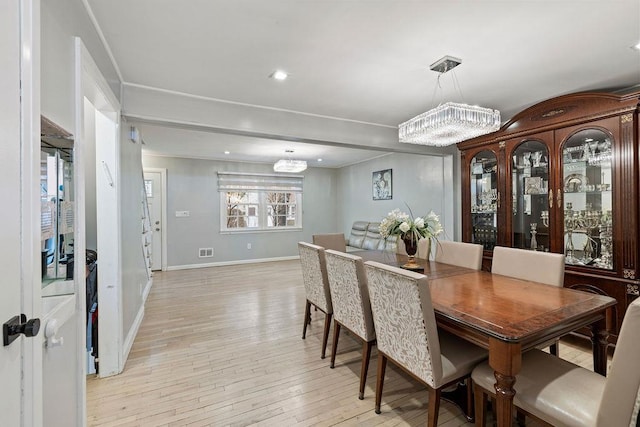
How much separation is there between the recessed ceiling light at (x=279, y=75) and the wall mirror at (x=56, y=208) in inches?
58.6

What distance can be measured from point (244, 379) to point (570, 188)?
11.2ft

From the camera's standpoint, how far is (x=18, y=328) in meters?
0.81

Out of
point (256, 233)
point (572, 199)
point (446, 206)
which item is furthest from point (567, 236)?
point (256, 233)

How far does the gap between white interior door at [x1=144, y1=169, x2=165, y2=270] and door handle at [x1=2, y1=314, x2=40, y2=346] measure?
17.9 feet

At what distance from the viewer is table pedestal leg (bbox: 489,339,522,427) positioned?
1230 mm

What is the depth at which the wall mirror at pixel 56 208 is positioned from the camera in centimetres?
112

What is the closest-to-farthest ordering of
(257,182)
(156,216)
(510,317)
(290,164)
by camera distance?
(510,317), (290,164), (156,216), (257,182)

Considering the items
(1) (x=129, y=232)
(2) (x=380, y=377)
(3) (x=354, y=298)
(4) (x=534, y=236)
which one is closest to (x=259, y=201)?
(1) (x=129, y=232)

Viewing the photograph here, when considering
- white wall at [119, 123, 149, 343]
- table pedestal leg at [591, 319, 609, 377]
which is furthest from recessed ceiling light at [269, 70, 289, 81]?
table pedestal leg at [591, 319, 609, 377]

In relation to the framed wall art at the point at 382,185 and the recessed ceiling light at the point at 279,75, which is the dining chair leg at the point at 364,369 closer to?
the recessed ceiling light at the point at 279,75

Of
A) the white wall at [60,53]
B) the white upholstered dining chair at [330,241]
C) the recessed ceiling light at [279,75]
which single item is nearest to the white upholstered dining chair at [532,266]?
the white upholstered dining chair at [330,241]

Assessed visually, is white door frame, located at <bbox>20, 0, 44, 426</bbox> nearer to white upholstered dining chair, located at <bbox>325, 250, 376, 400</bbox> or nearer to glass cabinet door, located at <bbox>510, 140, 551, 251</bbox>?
white upholstered dining chair, located at <bbox>325, 250, 376, 400</bbox>

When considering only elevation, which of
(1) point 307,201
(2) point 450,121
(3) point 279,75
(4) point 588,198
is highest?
(3) point 279,75

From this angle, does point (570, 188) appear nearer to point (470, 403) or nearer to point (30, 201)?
point (470, 403)
